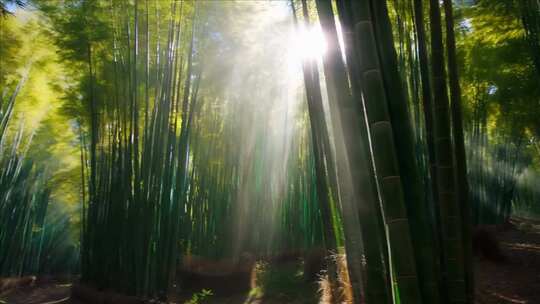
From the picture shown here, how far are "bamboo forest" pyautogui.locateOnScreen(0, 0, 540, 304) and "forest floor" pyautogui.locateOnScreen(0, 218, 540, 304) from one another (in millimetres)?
28

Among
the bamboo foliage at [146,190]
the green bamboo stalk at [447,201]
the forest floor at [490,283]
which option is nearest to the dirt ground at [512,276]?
the forest floor at [490,283]

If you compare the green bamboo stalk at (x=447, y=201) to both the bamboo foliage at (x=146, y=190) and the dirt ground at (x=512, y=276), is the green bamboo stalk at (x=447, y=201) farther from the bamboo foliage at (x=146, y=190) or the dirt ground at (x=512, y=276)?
the bamboo foliage at (x=146, y=190)

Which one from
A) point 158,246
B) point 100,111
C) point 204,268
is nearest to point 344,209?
point 158,246

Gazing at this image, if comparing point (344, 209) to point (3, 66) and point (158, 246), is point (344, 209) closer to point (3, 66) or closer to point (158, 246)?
point (158, 246)

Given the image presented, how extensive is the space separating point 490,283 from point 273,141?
3213 millimetres

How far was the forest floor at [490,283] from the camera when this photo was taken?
116 inches

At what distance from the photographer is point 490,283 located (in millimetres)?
3293

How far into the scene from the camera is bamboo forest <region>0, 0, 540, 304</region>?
3.94 ft

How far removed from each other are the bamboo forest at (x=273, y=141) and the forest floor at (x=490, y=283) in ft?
0.09

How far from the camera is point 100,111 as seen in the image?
4.62 meters

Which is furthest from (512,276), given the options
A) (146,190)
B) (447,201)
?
Result: (146,190)

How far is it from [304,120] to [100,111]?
2.61 meters

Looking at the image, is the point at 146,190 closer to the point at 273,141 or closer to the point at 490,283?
the point at 273,141

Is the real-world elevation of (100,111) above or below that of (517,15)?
below
